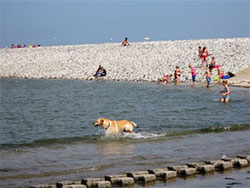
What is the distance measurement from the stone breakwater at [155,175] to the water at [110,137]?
0.86 meters

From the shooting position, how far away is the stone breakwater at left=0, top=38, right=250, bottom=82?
124 feet

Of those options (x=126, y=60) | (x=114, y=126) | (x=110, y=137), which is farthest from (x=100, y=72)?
(x=114, y=126)

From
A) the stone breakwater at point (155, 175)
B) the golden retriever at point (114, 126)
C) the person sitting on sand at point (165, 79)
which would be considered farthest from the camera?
the person sitting on sand at point (165, 79)

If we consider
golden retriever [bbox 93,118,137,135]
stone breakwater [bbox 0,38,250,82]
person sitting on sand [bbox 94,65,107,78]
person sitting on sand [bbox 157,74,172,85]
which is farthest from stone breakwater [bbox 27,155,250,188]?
person sitting on sand [bbox 94,65,107,78]

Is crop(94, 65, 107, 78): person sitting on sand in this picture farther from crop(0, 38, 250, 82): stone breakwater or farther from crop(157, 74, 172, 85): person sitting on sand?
crop(157, 74, 172, 85): person sitting on sand

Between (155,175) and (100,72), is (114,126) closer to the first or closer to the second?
(155,175)

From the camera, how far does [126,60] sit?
43.2m

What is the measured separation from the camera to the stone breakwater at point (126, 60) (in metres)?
37.9

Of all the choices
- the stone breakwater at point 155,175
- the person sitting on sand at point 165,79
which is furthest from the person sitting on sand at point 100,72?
the stone breakwater at point 155,175

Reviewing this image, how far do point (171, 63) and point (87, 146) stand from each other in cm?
2562

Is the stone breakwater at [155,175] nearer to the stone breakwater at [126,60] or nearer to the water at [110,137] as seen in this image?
the water at [110,137]

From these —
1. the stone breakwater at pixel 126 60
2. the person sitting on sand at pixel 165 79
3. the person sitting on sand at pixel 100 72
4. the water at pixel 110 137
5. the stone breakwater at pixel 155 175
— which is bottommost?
the stone breakwater at pixel 155 175

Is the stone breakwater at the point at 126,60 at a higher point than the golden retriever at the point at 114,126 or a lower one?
higher

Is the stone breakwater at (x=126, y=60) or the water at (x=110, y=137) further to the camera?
the stone breakwater at (x=126, y=60)
